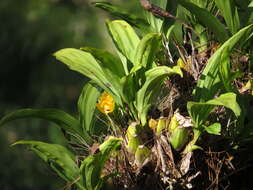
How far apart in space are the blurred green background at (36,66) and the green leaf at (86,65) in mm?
2057

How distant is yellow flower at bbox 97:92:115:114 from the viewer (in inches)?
46.0

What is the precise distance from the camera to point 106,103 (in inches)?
46.4

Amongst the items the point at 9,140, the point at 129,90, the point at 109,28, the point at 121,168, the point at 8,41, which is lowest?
the point at 9,140

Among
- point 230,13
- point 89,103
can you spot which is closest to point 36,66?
point 89,103

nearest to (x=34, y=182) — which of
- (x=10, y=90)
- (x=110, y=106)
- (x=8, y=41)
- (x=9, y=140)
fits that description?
(x=9, y=140)

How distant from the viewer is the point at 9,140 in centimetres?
334

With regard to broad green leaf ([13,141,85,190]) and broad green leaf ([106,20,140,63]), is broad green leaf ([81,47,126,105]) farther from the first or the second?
broad green leaf ([13,141,85,190])

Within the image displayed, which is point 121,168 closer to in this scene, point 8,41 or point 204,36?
point 204,36

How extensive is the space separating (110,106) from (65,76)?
8.35ft

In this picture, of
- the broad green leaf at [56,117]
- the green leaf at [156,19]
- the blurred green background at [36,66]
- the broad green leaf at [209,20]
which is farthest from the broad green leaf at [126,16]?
the blurred green background at [36,66]

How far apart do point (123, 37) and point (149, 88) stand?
124 mm

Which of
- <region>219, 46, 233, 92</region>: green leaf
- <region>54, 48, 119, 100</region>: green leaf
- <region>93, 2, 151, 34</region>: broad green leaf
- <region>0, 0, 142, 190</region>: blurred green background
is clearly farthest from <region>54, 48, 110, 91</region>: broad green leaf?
<region>0, 0, 142, 190</region>: blurred green background

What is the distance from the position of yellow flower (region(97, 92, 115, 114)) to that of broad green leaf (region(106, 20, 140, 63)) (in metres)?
0.09

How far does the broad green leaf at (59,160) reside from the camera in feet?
3.80
